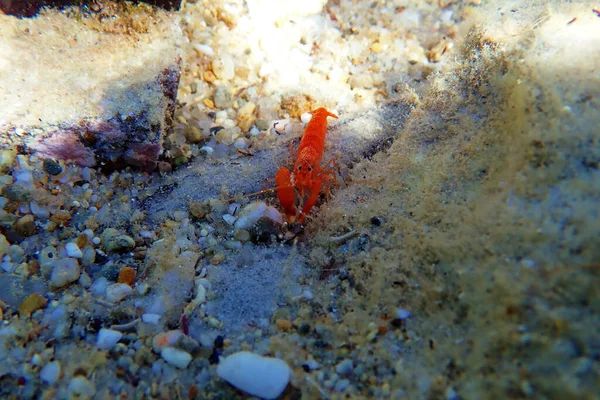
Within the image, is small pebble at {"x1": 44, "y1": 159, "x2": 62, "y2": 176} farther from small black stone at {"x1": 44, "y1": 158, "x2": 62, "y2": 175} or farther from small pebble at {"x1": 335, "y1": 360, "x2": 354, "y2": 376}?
small pebble at {"x1": 335, "y1": 360, "x2": 354, "y2": 376}

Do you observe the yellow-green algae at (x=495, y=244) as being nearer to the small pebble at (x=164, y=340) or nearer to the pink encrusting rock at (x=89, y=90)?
the small pebble at (x=164, y=340)

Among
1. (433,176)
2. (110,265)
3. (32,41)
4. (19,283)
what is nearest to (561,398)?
(433,176)

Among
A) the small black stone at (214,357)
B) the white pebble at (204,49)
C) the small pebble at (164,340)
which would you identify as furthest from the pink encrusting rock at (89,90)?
the small black stone at (214,357)

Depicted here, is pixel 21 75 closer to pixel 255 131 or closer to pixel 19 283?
pixel 19 283

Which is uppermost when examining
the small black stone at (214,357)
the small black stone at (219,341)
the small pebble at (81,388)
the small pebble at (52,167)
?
the small pebble at (52,167)

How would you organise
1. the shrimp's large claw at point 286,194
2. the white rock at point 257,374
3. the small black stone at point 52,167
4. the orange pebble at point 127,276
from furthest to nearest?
the shrimp's large claw at point 286,194 < the small black stone at point 52,167 < the orange pebble at point 127,276 < the white rock at point 257,374

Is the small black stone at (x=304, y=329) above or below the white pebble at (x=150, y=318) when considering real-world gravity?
above

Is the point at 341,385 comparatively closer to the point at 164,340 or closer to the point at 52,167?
the point at 164,340
